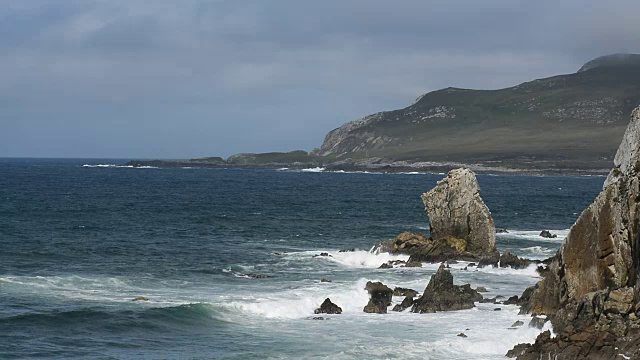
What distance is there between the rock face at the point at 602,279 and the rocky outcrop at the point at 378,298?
7.74 meters

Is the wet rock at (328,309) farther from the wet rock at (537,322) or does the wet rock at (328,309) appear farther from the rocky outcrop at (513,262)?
the rocky outcrop at (513,262)

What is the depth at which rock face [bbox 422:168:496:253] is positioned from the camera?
2354 inches

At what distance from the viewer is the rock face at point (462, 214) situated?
59.8 m

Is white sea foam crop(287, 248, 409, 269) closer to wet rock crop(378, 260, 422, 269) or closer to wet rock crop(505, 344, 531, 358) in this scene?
wet rock crop(378, 260, 422, 269)

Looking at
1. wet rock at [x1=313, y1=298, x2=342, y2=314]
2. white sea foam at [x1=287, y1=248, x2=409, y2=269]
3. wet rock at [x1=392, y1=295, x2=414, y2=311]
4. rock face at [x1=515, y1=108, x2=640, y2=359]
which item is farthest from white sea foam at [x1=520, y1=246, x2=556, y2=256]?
rock face at [x1=515, y1=108, x2=640, y2=359]

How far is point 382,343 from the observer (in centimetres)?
3481

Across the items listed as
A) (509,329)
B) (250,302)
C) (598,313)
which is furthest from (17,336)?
(598,313)

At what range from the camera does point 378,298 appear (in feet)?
139

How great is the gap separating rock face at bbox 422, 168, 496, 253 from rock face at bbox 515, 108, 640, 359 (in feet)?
74.7

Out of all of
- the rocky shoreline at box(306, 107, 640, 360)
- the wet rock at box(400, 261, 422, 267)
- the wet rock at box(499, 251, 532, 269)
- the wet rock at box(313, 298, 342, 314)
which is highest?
the rocky shoreline at box(306, 107, 640, 360)

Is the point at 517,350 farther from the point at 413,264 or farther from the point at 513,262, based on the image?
the point at 413,264

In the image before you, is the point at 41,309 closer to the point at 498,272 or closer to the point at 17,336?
the point at 17,336

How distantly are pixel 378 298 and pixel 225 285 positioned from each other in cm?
1067

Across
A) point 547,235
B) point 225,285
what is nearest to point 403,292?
point 225,285
